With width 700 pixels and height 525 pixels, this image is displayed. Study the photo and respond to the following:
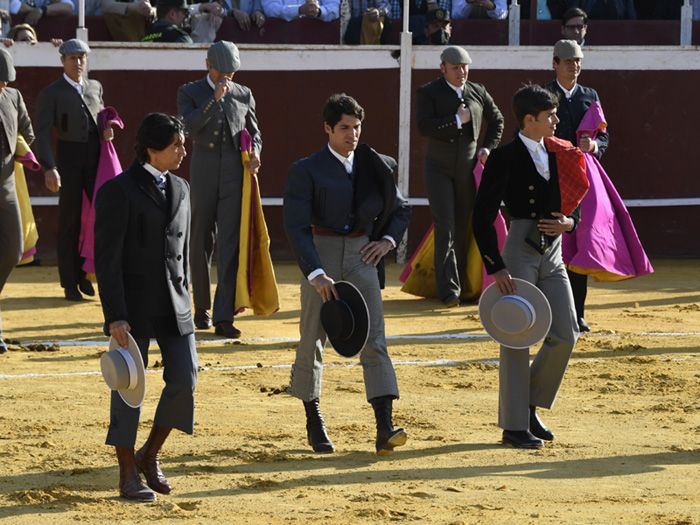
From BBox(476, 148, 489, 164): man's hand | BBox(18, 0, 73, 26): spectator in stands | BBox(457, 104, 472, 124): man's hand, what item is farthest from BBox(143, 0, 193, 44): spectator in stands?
BBox(476, 148, 489, 164): man's hand

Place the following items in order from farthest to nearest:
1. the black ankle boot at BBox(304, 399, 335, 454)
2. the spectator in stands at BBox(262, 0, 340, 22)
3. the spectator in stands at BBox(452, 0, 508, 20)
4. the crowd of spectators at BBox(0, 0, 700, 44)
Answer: the spectator in stands at BBox(452, 0, 508, 20) → the spectator in stands at BBox(262, 0, 340, 22) → the crowd of spectators at BBox(0, 0, 700, 44) → the black ankle boot at BBox(304, 399, 335, 454)

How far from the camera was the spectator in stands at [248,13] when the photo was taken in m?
13.7

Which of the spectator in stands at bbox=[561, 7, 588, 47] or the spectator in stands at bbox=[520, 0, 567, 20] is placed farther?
the spectator in stands at bbox=[520, 0, 567, 20]

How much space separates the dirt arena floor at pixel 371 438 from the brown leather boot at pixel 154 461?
8cm

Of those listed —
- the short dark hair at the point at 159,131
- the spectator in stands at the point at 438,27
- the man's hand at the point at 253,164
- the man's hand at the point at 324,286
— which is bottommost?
the man's hand at the point at 324,286

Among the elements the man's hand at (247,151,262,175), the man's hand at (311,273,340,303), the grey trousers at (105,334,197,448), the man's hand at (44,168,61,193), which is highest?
the man's hand at (247,151,262,175)

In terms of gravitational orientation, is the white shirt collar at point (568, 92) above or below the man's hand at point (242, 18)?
below

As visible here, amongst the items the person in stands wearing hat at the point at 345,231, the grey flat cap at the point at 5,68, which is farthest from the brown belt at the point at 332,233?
the grey flat cap at the point at 5,68

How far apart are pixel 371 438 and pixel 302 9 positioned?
24.5 ft

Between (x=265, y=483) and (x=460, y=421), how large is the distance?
149 cm

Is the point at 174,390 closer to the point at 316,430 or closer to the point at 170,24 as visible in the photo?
the point at 316,430

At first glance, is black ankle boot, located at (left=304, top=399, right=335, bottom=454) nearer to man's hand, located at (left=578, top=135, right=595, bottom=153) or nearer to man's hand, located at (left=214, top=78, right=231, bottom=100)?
man's hand, located at (left=214, top=78, right=231, bottom=100)

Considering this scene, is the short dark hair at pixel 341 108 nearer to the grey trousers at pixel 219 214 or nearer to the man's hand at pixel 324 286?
the man's hand at pixel 324 286

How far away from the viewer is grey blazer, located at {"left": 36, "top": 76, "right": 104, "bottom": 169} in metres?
10.8
